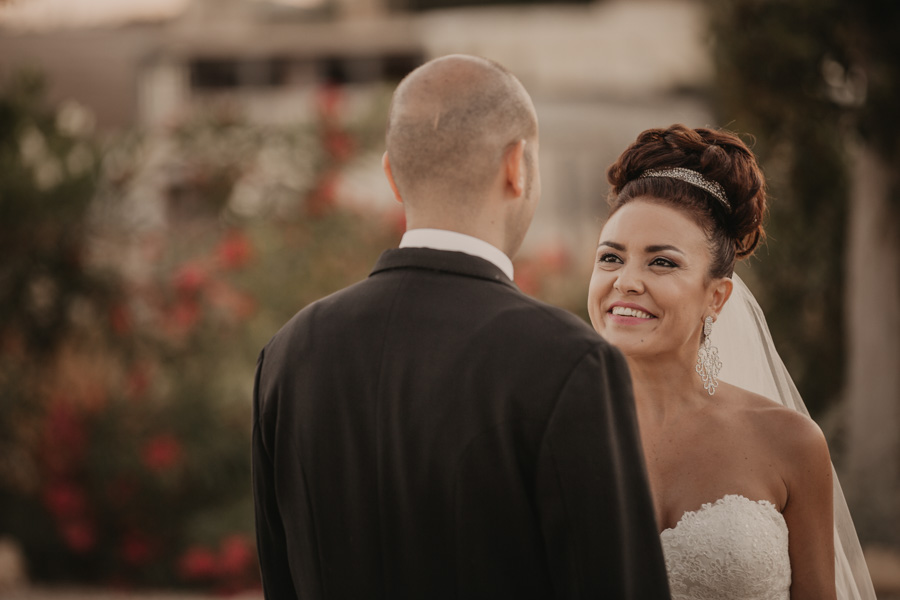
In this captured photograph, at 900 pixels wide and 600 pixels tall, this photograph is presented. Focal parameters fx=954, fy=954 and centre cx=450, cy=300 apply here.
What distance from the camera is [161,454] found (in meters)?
7.34

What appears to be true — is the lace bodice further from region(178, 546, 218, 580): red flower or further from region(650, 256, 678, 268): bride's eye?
region(178, 546, 218, 580): red flower

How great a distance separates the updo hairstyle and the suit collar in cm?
117

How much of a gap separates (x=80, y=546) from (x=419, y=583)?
21.8ft

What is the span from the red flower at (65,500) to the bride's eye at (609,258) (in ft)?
19.9

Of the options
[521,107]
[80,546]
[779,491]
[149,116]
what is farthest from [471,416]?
[149,116]

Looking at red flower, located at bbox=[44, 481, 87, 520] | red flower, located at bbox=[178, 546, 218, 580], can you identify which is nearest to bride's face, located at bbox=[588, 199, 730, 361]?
red flower, located at bbox=[178, 546, 218, 580]

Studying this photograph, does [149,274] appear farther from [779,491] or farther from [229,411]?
[779,491]

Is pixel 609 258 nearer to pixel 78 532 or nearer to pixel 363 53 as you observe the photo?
pixel 78 532

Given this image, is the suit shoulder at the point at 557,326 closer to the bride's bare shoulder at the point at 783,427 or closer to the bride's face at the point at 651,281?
the bride's face at the point at 651,281

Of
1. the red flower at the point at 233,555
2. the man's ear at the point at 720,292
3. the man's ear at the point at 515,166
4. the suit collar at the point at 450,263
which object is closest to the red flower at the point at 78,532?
the red flower at the point at 233,555

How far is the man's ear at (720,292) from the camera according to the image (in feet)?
9.86

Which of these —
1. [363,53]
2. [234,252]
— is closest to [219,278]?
[234,252]

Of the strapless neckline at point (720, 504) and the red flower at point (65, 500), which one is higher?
the strapless neckline at point (720, 504)

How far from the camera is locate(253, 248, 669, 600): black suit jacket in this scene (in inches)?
71.6
